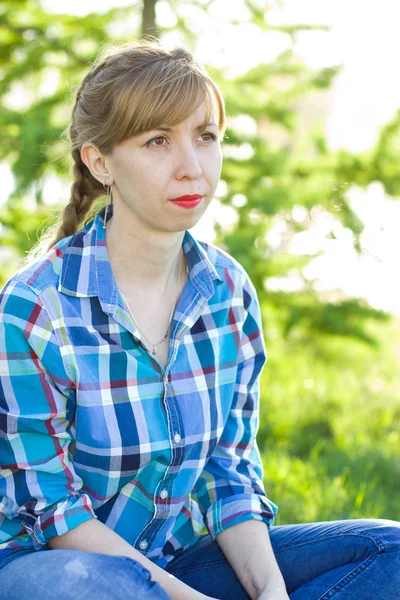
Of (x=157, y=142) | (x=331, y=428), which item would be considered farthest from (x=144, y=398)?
(x=331, y=428)

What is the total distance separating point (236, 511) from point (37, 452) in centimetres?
54

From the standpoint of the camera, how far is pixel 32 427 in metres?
1.62

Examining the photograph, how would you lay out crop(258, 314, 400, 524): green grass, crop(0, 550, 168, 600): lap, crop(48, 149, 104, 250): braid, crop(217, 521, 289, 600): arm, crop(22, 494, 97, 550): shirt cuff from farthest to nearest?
crop(258, 314, 400, 524): green grass < crop(48, 149, 104, 250): braid < crop(217, 521, 289, 600): arm < crop(22, 494, 97, 550): shirt cuff < crop(0, 550, 168, 600): lap

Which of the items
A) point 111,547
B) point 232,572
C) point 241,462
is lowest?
point 232,572

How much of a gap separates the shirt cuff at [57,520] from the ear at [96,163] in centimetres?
76

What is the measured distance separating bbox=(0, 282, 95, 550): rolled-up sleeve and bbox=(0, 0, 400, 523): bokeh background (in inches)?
85.3

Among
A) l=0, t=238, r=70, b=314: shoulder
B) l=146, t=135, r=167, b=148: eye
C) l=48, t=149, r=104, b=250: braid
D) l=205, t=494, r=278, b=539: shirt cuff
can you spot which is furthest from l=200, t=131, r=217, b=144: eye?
l=205, t=494, r=278, b=539: shirt cuff

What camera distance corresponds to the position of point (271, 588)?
1686 mm

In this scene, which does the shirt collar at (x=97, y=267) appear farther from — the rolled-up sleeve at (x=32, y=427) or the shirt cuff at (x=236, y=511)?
the shirt cuff at (x=236, y=511)

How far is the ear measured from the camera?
73.6 inches

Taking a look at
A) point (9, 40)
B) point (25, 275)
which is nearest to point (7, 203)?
point (9, 40)

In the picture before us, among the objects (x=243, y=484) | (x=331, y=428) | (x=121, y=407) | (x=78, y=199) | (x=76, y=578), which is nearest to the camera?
(x=76, y=578)

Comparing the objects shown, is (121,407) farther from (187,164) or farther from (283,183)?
(283,183)

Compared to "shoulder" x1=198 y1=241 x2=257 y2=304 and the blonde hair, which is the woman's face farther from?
"shoulder" x1=198 y1=241 x2=257 y2=304
